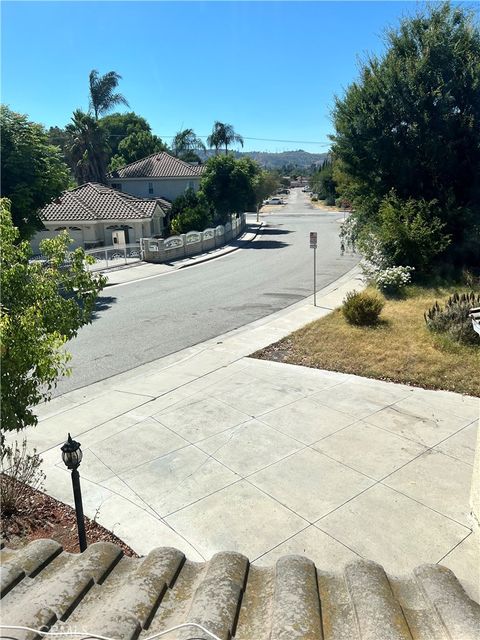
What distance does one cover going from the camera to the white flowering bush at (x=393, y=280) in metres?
16.5

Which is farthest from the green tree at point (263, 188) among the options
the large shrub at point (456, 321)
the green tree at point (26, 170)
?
the large shrub at point (456, 321)

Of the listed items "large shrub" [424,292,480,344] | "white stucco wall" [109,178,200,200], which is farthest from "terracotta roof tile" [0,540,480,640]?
"white stucco wall" [109,178,200,200]

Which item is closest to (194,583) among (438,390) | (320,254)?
(438,390)

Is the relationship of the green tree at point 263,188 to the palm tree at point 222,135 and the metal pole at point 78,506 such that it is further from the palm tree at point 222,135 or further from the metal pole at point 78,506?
the metal pole at point 78,506

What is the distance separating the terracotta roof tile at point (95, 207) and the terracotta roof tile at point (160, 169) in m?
11.1

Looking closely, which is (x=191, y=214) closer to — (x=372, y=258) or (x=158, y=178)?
(x=158, y=178)

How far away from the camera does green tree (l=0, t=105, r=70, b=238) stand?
54.5 feet

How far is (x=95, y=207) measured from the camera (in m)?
33.5

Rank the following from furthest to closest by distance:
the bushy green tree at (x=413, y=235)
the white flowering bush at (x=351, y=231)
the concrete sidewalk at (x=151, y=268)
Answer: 1. the concrete sidewalk at (x=151, y=268)
2. the white flowering bush at (x=351, y=231)
3. the bushy green tree at (x=413, y=235)

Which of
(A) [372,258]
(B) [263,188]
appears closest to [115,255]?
(A) [372,258]

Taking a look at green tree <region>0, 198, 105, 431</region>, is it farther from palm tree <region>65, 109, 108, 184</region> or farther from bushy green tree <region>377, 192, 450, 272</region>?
palm tree <region>65, 109, 108, 184</region>

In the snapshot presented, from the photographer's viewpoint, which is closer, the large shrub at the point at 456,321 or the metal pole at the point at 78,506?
the metal pole at the point at 78,506

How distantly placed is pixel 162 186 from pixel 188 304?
3222 centimetres

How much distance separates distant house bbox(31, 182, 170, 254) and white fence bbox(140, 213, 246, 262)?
4.43 meters
